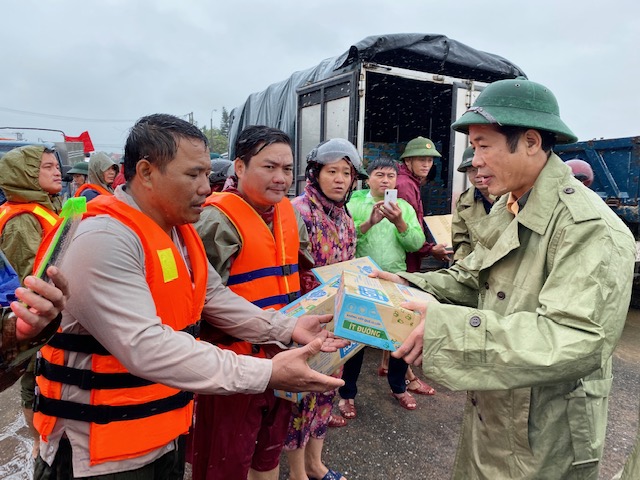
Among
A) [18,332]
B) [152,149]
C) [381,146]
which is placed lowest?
[18,332]

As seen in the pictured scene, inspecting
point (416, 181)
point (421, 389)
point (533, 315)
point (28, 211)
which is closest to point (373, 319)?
point (533, 315)

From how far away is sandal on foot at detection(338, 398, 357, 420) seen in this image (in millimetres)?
3582

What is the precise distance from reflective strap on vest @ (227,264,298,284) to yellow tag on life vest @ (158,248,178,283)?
2.00 feet

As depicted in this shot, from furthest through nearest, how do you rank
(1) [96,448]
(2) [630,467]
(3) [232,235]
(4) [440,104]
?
(4) [440,104], (3) [232,235], (1) [96,448], (2) [630,467]

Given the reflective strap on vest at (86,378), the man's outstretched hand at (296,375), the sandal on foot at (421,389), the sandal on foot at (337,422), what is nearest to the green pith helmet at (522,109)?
the man's outstretched hand at (296,375)

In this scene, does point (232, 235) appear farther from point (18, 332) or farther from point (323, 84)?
point (323, 84)

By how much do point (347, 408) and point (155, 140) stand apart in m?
2.88

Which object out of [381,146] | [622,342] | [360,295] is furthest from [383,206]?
[381,146]

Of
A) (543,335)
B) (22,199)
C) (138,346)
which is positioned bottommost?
(138,346)

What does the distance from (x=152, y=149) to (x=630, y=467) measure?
1.71 meters

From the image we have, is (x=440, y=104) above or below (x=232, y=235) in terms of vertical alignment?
above

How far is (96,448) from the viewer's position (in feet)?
4.54

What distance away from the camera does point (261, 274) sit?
7.34 feet

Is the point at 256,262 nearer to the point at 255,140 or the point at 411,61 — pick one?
the point at 255,140
